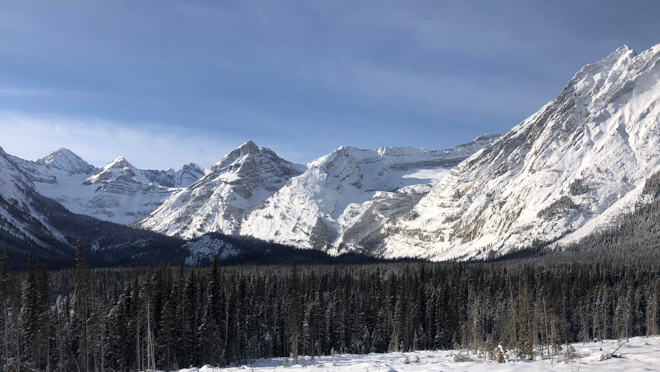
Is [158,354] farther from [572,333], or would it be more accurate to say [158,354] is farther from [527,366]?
[572,333]

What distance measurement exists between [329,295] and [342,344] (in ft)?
59.5

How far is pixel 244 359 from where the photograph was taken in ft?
242

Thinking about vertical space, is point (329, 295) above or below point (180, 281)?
below

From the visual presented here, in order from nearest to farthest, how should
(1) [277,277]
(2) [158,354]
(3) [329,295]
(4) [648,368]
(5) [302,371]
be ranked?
(4) [648,368] → (5) [302,371] → (2) [158,354] → (3) [329,295] → (1) [277,277]

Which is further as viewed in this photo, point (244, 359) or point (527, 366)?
point (244, 359)

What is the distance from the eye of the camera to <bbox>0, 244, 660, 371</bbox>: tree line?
197 feet

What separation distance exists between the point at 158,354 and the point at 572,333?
268ft

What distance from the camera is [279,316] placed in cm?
8775

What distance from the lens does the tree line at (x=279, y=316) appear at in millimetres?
60000

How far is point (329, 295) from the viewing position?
103 metres

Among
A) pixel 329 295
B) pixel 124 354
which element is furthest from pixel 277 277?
pixel 124 354

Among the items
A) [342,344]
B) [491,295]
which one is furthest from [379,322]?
[491,295]

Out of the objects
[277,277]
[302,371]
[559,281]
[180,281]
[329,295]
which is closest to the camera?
[302,371]

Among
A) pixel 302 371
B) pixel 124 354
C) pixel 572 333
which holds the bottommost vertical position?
pixel 572 333
